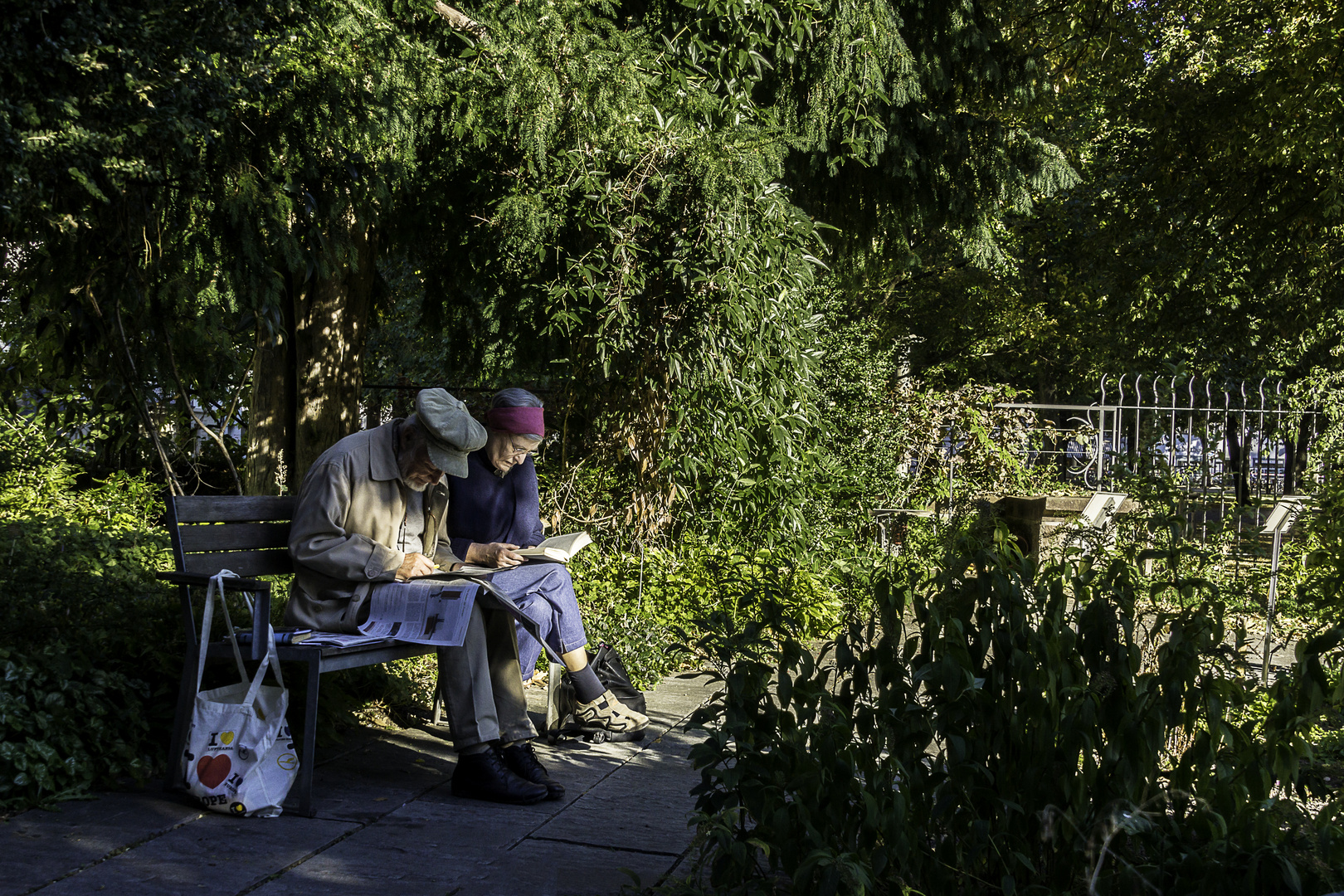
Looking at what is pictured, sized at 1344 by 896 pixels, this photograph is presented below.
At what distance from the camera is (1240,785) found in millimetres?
2383

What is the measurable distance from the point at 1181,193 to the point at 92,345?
1012 centimetres

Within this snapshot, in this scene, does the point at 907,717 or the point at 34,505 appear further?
the point at 34,505

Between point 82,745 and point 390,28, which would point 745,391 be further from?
point 82,745

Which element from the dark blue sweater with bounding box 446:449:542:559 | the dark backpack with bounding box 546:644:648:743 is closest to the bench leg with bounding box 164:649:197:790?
the dark blue sweater with bounding box 446:449:542:559

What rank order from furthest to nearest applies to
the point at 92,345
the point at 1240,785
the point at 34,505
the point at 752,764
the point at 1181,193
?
the point at 1181,193
the point at 34,505
the point at 92,345
the point at 752,764
the point at 1240,785

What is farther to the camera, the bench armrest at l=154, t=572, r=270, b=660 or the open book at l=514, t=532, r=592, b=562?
the open book at l=514, t=532, r=592, b=562

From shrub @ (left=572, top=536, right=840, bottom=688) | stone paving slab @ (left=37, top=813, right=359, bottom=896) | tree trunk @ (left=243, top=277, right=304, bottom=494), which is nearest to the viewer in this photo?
stone paving slab @ (left=37, top=813, right=359, bottom=896)

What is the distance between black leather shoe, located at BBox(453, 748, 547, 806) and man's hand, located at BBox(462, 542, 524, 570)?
80 centimetres

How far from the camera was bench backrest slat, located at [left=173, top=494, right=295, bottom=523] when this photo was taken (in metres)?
4.00

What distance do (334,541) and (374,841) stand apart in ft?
3.54

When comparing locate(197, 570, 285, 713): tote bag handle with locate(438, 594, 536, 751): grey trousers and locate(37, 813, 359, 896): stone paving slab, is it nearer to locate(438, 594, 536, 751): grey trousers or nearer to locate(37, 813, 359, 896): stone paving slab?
locate(37, 813, 359, 896): stone paving slab

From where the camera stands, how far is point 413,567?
4.15 m

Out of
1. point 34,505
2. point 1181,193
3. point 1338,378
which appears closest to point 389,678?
point 34,505

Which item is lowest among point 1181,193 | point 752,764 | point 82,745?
point 82,745
